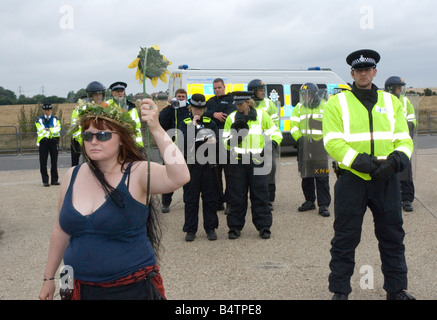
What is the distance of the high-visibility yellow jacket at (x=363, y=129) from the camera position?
4.46 m

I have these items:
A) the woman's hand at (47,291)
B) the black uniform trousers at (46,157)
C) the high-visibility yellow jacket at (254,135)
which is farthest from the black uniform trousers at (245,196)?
the black uniform trousers at (46,157)

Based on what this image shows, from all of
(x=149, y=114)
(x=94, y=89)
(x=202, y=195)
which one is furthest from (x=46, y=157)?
(x=149, y=114)

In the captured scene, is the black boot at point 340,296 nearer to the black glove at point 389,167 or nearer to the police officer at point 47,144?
the black glove at point 389,167

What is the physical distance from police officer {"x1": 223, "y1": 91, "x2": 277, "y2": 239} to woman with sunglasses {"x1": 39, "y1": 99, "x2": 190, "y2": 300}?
13.3 ft

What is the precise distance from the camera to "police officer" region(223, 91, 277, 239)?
23.0 ft

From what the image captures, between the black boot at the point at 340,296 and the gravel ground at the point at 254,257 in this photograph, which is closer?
the black boot at the point at 340,296

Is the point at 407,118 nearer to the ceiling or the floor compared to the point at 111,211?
nearer to the ceiling

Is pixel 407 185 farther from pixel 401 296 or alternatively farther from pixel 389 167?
pixel 389 167

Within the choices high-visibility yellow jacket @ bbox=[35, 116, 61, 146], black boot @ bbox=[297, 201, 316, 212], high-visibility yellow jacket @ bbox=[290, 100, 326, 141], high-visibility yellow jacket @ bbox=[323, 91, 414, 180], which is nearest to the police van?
high-visibility yellow jacket @ bbox=[35, 116, 61, 146]

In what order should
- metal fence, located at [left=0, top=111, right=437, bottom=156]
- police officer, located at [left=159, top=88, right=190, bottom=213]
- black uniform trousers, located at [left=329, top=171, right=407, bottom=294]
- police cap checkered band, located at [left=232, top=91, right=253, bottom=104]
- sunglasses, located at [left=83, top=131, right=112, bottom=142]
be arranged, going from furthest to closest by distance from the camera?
metal fence, located at [left=0, top=111, right=437, bottom=156], police officer, located at [left=159, top=88, right=190, bottom=213], police cap checkered band, located at [left=232, top=91, right=253, bottom=104], black uniform trousers, located at [left=329, top=171, right=407, bottom=294], sunglasses, located at [left=83, top=131, right=112, bottom=142]

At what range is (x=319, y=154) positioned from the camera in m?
8.37

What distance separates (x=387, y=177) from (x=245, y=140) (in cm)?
294

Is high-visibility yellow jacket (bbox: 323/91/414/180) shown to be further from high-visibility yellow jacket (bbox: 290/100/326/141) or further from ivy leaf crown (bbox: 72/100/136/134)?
high-visibility yellow jacket (bbox: 290/100/326/141)

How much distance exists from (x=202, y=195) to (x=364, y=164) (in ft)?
10.2
